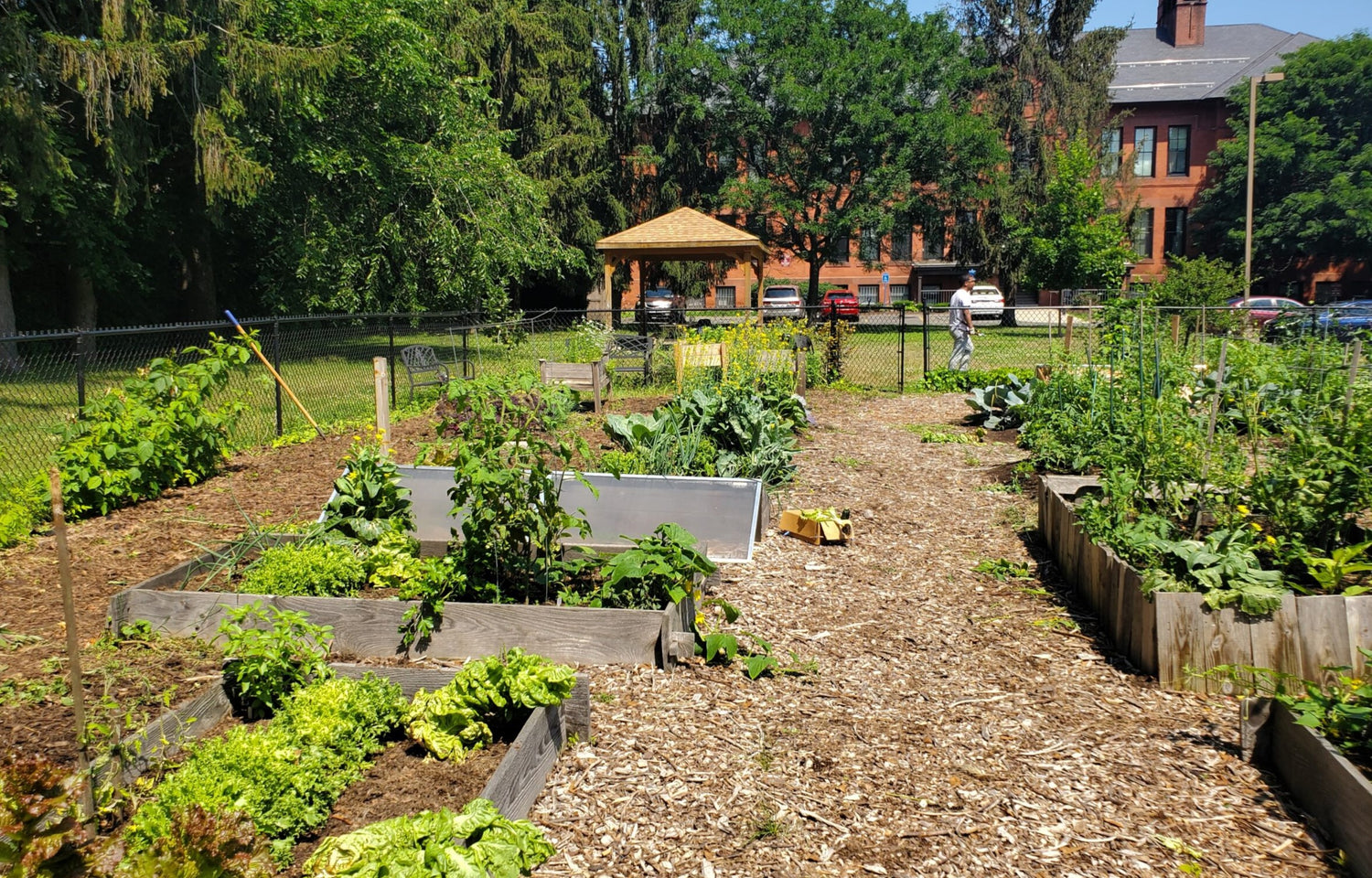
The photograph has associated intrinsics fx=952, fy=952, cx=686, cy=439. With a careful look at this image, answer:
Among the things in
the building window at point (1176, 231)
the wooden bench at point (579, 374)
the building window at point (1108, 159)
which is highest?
the building window at point (1108, 159)

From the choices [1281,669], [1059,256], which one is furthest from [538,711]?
[1059,256]

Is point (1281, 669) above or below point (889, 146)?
below

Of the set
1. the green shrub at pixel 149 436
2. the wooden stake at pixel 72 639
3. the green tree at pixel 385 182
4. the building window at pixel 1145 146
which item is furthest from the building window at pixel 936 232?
the wooden stake at pixel 72 639

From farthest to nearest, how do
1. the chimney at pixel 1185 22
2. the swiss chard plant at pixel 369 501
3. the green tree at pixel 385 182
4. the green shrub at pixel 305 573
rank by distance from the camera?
the chimney at pixel 1185 22 → the green tree at pixel 385 182 → the swiss chard plant at pixel 369 501 → the green shrub at pixel 305 573

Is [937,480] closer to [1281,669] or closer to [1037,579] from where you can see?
[1037,579]

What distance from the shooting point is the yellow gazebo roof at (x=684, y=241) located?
2091cm

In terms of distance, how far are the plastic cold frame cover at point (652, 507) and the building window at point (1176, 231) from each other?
49142 millimetres

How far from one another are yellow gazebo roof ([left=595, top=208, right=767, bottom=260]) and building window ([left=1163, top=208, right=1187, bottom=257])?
35.2m

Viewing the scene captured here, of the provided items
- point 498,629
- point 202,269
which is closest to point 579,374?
point 498,629

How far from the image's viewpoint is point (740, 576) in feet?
19.9

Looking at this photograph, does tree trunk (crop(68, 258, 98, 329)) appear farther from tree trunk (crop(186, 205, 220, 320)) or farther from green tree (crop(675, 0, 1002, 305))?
green tree (crop(675, 0, 1002, 305))

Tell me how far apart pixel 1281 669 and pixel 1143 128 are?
169 feet

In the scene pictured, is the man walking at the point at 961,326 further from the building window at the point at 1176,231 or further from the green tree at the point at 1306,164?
the building window at the point at 1176,231

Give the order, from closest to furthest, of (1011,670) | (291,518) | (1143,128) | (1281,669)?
(1281,669) → (1011,670) → (291,518) → (1143,128)
